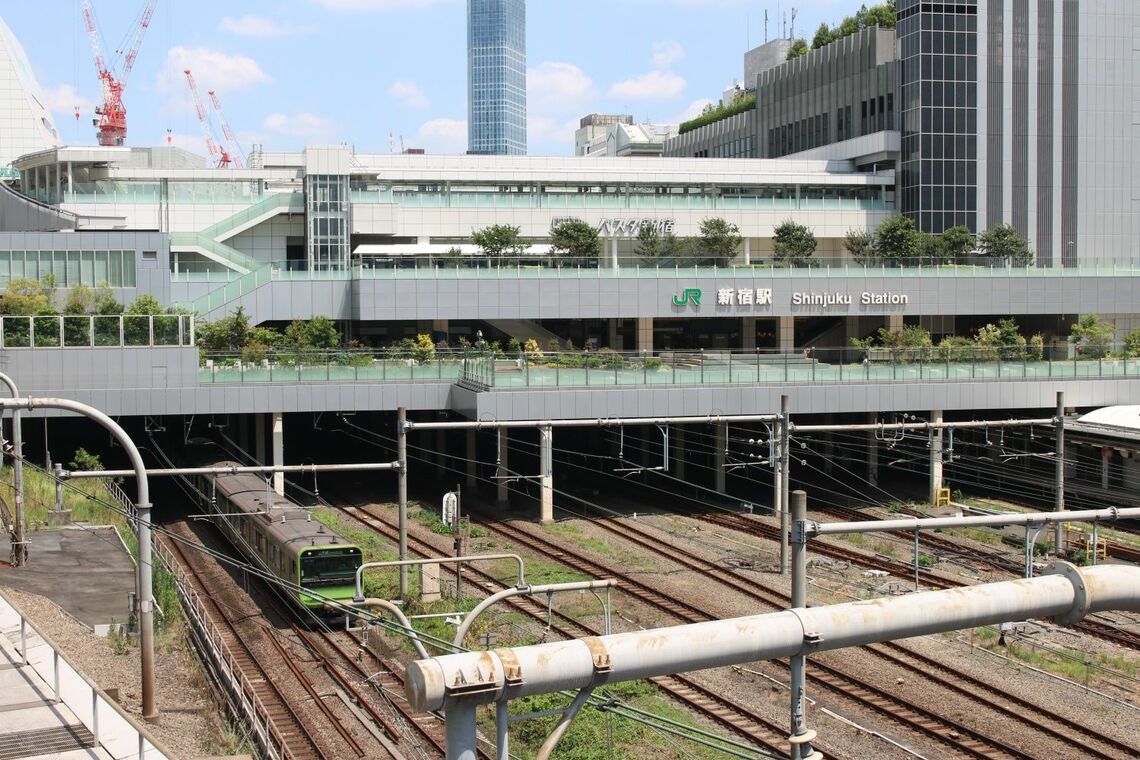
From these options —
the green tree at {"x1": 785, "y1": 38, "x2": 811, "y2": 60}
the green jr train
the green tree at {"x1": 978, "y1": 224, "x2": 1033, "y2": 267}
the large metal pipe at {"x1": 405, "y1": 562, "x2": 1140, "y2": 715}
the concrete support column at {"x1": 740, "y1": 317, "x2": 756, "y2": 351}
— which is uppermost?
the green tree at {"x1": 785, "y1": 38, "x2": 811, "y2": 60}

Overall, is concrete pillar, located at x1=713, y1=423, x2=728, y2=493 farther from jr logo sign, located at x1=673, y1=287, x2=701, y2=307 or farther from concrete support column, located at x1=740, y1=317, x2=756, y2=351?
concrete support column, located at x1=740, y1=317, x2=756, y2=351

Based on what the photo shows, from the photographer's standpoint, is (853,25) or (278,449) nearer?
(278,449)

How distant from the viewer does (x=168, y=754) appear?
1781 centimetres

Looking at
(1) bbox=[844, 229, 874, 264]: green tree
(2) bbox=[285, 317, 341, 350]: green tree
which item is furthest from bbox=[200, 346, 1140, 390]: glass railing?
(1) bbox=[844, 229, 874, 264]: green tree

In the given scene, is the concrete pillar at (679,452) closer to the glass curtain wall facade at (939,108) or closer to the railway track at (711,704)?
the railway track at (711,704)

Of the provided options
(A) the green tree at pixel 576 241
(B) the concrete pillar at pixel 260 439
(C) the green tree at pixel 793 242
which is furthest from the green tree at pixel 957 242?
(B) the concrete pillar at pixel 260 439

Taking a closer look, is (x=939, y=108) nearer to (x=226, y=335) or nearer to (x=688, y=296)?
(x=688, y=296)

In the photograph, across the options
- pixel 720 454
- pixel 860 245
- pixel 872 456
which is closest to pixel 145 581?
pixel 720 454

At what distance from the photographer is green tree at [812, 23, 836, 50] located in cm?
9925

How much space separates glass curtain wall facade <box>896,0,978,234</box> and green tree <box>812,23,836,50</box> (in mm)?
26925

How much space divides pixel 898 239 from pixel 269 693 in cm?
4965

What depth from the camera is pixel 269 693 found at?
78.7 ft

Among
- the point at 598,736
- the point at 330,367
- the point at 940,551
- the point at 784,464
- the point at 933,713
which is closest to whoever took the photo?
the point at 598,736

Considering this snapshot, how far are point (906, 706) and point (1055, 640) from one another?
614 centimetres
